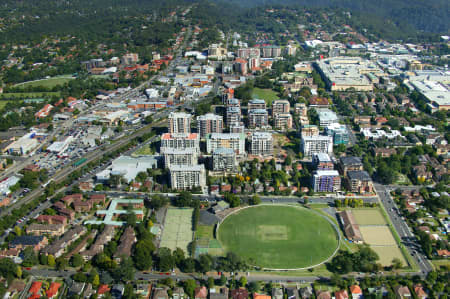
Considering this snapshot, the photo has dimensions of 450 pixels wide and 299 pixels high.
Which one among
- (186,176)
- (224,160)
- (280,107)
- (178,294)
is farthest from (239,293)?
(280,107)

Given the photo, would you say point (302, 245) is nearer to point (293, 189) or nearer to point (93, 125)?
point (293, 189)

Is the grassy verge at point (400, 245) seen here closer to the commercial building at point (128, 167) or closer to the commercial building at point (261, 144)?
the commercial building at point (261, 144)

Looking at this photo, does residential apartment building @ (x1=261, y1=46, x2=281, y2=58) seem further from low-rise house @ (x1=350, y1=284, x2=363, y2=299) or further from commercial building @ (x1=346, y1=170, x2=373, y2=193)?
low-rise house @ (x1=350, y1=284, x2=363, y2=299)

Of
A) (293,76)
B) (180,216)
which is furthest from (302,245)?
(293,76)

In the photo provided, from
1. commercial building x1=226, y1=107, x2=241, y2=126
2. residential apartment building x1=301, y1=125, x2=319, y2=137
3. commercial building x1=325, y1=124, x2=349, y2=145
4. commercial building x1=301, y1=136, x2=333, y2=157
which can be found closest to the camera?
commercial building x1=301, y1=136, x2=333, y2=157

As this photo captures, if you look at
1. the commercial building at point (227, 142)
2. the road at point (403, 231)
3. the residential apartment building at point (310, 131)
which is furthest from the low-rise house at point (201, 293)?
the residential apartment building at point (310, 131)

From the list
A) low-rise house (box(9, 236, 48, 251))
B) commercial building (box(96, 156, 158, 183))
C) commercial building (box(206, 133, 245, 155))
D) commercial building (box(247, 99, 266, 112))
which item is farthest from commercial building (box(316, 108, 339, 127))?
low-rise house (box(9, 236, 48, 251))
